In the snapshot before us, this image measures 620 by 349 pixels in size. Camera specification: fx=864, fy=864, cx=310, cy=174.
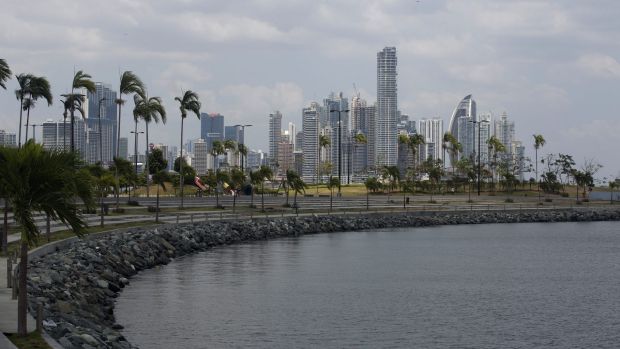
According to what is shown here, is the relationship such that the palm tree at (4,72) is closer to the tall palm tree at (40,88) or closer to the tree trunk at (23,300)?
the tall palm tree at (40,88)

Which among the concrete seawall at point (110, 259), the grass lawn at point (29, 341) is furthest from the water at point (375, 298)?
the grass lawn at point (29, 341)

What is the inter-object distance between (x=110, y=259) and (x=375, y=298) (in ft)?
50.1

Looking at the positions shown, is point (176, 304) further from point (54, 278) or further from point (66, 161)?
point (66, 161)

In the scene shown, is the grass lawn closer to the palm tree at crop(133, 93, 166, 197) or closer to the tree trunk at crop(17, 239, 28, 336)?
the tree trunk at crop(17, 239, 28, 336)


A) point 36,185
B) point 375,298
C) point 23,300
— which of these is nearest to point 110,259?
point 375,298

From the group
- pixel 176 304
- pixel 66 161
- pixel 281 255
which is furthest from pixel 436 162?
pixel 66 161

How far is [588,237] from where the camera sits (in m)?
92.4

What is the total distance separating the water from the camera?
32375mm

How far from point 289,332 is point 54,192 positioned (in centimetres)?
1413

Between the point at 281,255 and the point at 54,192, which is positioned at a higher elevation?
the point at 54,192

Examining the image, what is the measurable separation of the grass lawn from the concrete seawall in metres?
1.07

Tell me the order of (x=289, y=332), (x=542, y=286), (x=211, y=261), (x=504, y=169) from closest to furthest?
1. (x=289, y=332)
2. (x=542, y=286)
3. (x=211, y=261)
4. (x=504, y=169)

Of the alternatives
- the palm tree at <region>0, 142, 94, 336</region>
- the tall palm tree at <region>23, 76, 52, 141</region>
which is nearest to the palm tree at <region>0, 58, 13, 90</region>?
the tall palm tree at <region>23, 76, 52, 141</region>

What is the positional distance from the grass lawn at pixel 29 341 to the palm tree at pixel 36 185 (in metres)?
0.76
